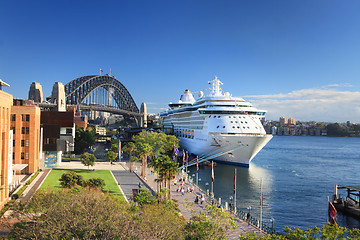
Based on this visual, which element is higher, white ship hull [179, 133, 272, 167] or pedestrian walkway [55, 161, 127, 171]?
white ship hull [179, 133, 272, 167]

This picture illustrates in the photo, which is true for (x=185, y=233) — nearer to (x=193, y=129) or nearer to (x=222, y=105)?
(x=222, y=105)

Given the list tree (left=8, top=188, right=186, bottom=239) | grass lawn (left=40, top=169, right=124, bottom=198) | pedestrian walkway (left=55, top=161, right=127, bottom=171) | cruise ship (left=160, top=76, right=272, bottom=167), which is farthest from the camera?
cruise ship (left=160, top=76, right=272, bottom=167)

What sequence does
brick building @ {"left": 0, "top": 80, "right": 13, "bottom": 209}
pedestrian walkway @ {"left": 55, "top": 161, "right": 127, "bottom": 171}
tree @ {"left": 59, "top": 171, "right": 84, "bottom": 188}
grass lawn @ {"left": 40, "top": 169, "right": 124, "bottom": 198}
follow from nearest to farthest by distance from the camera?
brick building @ {"left": 0, "top": 80, "right": 13, "bottom": 209}, tree @ {"left": 59, "top": 171, "right": 84, "bottom": 188}, grass lawn @ {"left": 40, "top": 169, "right": 124, "bottom": 198}, pedestrian walkway @ {"left": 55, "top": 161, "right": 127, "bottom": 171}

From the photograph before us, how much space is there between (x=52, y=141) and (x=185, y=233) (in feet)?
146

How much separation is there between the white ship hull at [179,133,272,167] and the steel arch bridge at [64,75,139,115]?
9091cm

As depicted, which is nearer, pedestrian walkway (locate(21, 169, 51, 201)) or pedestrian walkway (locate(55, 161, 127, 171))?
pedestrian walkway (locate(21, 169, 51, 201))

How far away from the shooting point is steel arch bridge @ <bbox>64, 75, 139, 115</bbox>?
149 metres

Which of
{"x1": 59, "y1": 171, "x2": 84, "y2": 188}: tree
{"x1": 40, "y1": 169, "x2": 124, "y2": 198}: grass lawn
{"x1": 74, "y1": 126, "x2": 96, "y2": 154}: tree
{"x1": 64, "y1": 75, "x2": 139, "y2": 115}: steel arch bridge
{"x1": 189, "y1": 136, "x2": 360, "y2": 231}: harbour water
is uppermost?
{"x1": 64, "y1": 75, "x2": 139, "y2": 115}: steel arch bridge

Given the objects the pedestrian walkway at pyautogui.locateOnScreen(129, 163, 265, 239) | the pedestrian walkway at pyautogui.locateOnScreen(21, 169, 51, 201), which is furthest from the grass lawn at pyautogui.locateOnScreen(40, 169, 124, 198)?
the pedestrian walkway at pyautogui.locateOnScreen(129, 163, 265, 239)

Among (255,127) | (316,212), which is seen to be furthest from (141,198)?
(255,127)

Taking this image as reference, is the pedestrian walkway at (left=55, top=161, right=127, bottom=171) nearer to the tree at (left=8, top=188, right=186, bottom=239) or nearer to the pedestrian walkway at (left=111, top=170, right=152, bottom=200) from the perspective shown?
the pedestrian walkway at (left=111, top=170, right=152, bottom=200)

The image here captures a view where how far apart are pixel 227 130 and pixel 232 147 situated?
3.70 metres

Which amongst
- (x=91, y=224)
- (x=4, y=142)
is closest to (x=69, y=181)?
(x=4, y=142)

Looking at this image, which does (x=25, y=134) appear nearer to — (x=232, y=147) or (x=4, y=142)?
(x=4, y=142)
